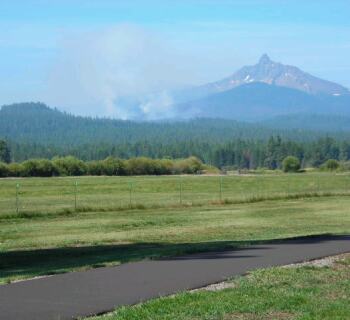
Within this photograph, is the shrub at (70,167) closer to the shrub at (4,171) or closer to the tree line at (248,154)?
the shrub at (4,171)

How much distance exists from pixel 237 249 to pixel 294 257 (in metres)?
2.27

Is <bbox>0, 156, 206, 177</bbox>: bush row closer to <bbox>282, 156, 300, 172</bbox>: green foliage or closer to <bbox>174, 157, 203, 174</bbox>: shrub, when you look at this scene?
<bbox>174, 157, 203, 174</bbox>: shrub

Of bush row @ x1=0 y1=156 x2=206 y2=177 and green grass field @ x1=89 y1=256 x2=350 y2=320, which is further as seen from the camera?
bush row @ x1=0 y1=156 x2=206 y2=177

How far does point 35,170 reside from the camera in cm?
9931

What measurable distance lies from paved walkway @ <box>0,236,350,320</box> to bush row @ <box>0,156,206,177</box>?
82862 millimetres

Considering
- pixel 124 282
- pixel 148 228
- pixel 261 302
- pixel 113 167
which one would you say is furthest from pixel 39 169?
pixel 261 302

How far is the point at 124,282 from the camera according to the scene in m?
12.2

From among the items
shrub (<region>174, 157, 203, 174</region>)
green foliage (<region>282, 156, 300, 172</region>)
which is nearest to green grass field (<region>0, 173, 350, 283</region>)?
shrub (<region>174, 157, 203, 174</region>)

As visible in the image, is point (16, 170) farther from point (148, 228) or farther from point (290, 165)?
point (148, 228)

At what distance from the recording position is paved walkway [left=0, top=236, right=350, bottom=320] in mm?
10008

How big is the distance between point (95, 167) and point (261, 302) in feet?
324

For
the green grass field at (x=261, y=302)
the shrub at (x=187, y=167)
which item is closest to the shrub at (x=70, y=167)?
the shrub at (x=187, y=167)

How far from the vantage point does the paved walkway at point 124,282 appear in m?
10.0

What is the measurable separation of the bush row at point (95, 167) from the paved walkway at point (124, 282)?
82862 mm
